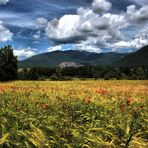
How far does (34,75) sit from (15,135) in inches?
4356

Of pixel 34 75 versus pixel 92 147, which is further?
pixel 34 75

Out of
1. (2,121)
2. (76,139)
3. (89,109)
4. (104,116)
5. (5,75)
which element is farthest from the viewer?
(5,75)

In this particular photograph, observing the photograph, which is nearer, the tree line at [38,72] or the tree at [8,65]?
the tree at [8,65]

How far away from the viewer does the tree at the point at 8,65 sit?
99688mm

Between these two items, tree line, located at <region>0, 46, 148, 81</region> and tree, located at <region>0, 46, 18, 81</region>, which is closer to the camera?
tree, located at <region>0, 46, 18, 81</region>

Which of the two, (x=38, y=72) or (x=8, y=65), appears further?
(x=38, y=72)

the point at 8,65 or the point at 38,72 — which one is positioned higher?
the point at 8,65

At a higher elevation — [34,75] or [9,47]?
[9,47]

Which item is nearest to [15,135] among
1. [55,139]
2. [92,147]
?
[55,139]

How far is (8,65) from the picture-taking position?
3991 inches

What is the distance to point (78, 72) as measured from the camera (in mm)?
143500

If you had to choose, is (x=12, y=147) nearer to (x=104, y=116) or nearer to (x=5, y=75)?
(x=104, y=116)

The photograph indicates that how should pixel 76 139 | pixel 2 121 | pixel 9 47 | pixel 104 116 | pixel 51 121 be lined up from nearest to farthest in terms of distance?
pixel 76 139
pixel 2 121
pixel 51 121
pixel 104 116
pixel 9 47

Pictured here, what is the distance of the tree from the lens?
99688 mm
